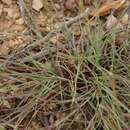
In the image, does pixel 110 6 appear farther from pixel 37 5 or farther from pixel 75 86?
pixel 75 86

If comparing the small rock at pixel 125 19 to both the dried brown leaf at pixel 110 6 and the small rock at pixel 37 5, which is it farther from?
the small rock at pixel 37 5

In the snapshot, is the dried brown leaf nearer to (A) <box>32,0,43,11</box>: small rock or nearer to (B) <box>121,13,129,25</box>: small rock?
(B) <box>121,13,129,25</box>: small rock

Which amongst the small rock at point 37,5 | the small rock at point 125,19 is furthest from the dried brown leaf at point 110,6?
the small rock at point 37,5

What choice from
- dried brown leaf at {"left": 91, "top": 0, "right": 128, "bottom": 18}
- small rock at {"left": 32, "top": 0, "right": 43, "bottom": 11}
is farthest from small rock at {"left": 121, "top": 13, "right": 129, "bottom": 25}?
small rock at {"left": 32, "top": 0, "right": 43, "bottom": 11}

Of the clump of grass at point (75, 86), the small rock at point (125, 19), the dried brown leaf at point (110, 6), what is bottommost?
the clump of grass at point (75, 86)

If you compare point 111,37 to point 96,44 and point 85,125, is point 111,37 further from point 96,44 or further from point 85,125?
point 85,125

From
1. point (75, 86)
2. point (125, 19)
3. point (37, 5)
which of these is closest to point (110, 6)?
point (125, 19)

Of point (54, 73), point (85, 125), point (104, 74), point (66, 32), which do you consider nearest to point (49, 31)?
point (66, 32)

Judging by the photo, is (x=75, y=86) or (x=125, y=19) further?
(x=125, y=19)

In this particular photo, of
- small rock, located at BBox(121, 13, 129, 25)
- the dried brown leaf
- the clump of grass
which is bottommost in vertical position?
the clump of grass
